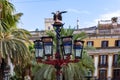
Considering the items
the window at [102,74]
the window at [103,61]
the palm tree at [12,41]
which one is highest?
the palm tree at [12,41]

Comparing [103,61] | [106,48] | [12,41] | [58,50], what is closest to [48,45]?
[58,50]

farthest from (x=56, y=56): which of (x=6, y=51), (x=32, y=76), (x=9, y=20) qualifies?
(x=32, y=76)

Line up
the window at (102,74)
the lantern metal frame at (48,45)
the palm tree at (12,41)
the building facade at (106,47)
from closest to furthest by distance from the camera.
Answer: the lantern metal frame at (48,45)
the palm tree at (12,41)
the building facade at (106,47)
the window at (102,74)

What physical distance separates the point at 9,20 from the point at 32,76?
2564 centimetres

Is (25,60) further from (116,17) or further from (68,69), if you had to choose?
(116,17)

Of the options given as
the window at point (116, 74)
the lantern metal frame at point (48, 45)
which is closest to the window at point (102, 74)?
the window at point (116, 74)

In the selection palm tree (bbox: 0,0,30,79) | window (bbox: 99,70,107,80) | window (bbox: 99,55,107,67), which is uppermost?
palm tree (bbox: 0,0,30,79)

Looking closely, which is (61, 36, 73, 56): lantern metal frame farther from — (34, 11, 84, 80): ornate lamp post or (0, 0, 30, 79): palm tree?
(0, 0, 30, 79): palm tree

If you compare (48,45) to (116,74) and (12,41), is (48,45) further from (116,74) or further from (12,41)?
(116,74)

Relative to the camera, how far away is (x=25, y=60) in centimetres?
2961

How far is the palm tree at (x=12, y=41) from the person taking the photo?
999 inches

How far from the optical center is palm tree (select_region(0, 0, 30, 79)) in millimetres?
25375

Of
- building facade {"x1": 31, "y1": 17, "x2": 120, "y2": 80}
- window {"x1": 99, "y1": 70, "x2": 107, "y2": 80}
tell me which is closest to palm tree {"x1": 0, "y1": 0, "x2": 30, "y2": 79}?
building facade {"x1": 31, "y1": 17, "x2": 120, "y2": 80}

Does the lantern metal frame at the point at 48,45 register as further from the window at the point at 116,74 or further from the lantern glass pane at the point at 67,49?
the window at the point at 116,74
